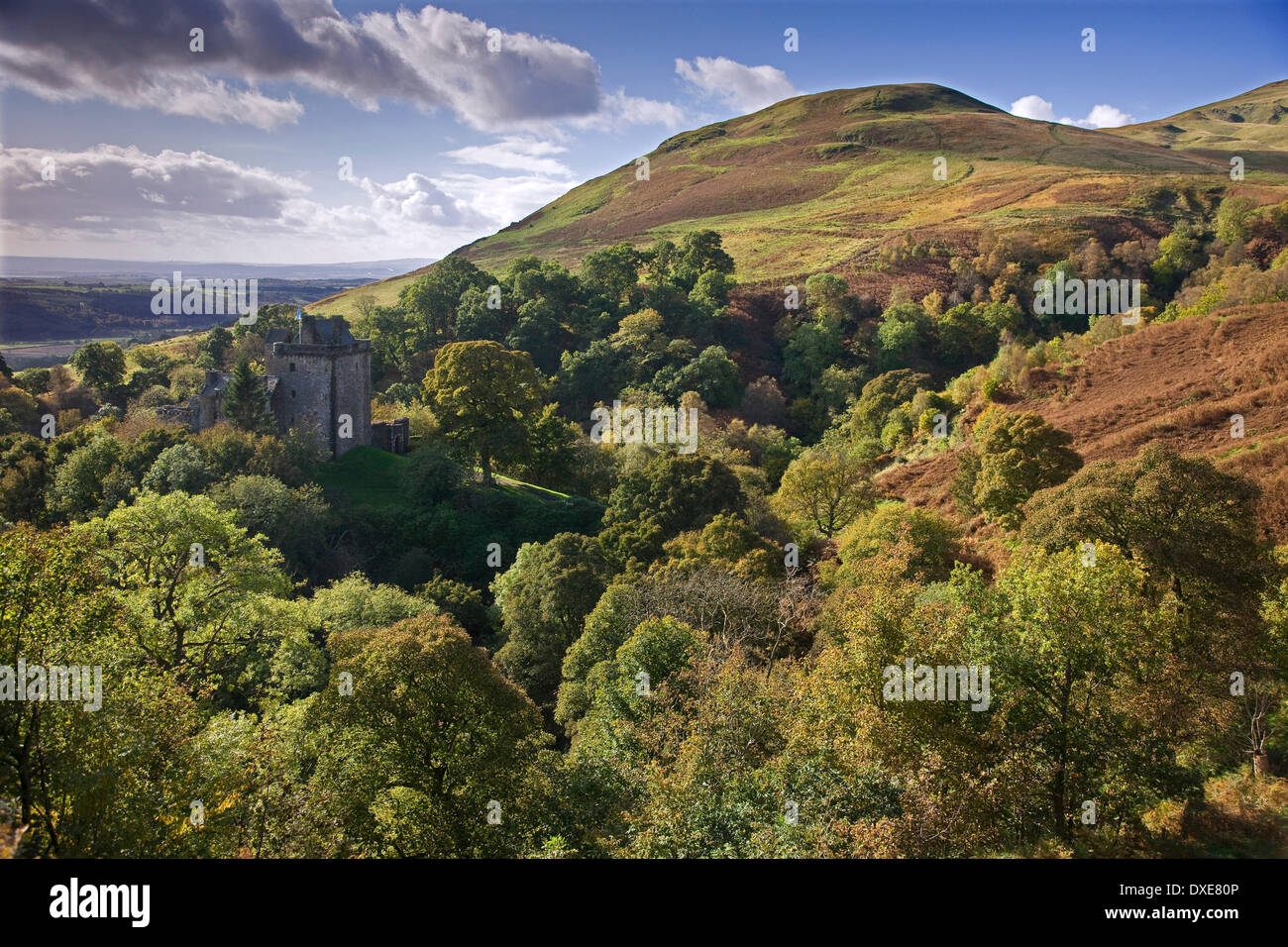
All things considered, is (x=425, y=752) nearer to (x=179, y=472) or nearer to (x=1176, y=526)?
(x=1176, y=526)

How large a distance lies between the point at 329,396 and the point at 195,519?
19.5 meters

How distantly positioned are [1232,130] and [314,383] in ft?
450

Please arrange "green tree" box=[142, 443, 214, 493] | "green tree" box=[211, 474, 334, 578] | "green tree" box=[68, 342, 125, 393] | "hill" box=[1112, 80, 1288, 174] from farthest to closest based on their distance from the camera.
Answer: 1. "hill" box=[1112, 80, 1288, 174]
2. "green tree" box=[68, 342, 125, 393]
3. "green tree" box=[142, 443, 214, 493]
4. "green tree" box=[211, 474, 334, 578]

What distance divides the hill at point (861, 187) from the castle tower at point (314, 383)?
1716 inches

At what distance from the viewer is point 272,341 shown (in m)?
40.4

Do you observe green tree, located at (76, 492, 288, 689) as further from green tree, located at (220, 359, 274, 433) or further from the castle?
the castle

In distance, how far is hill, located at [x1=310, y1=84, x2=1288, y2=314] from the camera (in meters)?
76.3

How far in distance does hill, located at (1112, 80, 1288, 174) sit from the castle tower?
99.9 metres

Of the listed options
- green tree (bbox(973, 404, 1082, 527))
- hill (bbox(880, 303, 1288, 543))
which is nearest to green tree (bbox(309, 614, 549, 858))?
green tree (bbox(973, 404, 1082, 527))

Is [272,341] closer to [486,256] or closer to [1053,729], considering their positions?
[1053,729]

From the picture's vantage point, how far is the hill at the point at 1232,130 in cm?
10006

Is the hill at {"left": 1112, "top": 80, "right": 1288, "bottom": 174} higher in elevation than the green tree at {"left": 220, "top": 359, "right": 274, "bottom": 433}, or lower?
higher

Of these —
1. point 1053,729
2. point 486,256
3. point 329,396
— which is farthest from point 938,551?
point 486,256

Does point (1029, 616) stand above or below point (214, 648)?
above
